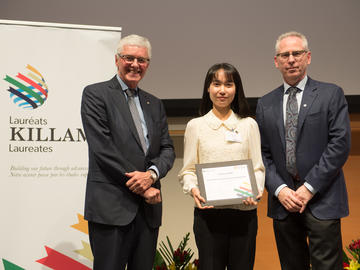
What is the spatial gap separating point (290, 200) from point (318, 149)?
35 cm

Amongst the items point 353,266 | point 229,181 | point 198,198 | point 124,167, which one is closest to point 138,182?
point 124,167

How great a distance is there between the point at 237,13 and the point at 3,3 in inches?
97.7

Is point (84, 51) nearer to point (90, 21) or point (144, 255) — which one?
point (90, 21)

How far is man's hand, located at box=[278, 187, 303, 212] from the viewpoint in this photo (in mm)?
2420

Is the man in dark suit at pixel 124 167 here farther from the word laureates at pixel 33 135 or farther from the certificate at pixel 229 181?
the word laureates at pixel 33 135

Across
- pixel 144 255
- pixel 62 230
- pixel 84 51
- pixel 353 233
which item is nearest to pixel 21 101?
pixel 84 51

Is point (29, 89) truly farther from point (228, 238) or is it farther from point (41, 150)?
point (228, 238)

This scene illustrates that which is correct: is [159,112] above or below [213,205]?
above

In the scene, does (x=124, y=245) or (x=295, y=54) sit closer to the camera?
(x=124, y=245)

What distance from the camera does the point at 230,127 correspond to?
247cm

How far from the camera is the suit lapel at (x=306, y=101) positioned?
2494 millimetres

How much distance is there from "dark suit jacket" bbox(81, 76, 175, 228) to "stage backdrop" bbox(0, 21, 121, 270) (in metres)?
0.89

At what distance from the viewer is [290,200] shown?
2.43 m

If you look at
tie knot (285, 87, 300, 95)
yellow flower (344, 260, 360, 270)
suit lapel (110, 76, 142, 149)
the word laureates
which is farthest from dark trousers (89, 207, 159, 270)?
yellow flower (344, 260, 360, 270)
